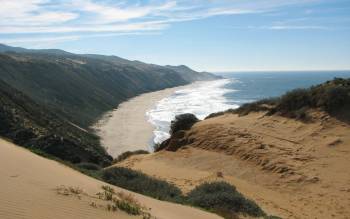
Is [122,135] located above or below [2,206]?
below

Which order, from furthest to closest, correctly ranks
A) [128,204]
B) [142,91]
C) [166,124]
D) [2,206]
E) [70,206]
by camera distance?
[142,91]
[166,124]
[128,204]
[70,206]
[2,206]

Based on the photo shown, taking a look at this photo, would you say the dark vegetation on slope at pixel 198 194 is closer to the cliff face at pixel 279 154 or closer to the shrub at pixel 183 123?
the cliff face at pixel 279 154

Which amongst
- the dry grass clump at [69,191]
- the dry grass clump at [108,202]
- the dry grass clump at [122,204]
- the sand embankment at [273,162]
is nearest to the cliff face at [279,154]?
the sand embankment at [273,162]

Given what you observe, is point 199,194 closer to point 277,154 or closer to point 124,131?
point 277,154

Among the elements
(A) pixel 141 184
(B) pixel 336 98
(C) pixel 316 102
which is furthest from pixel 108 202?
(C) pixel 316 102

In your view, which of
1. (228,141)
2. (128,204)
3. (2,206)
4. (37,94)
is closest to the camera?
(2,206)

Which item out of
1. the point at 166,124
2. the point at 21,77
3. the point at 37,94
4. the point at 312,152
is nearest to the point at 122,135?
the point at 166,124

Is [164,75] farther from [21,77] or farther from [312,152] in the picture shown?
[312,152]
